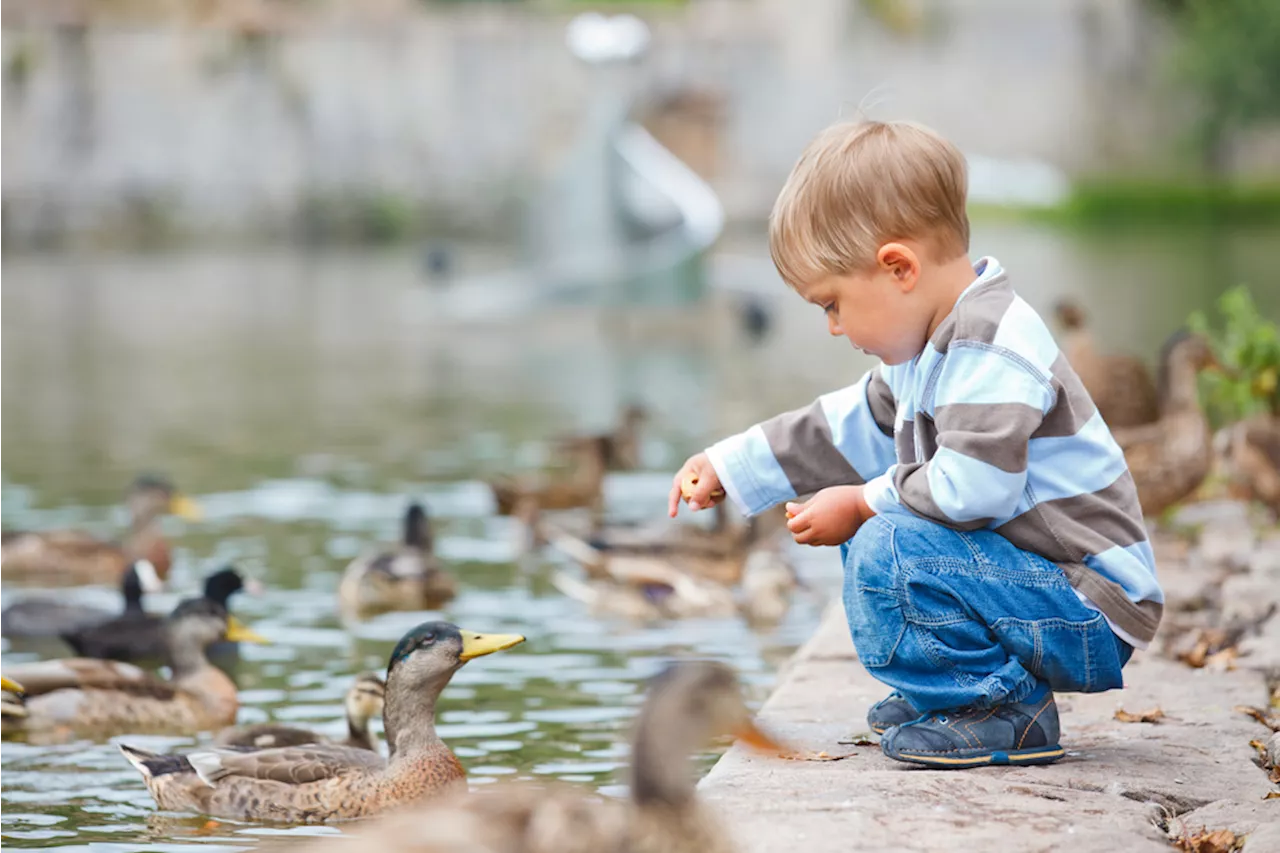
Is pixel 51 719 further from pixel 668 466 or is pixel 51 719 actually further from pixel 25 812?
pixel 668 466

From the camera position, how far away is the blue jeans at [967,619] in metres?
4.09

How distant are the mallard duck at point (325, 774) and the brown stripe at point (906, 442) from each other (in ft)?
4.97

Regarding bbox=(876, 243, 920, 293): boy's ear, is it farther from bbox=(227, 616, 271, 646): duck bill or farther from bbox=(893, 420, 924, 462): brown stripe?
bbox=(227, 616, 271, 646): duck bill

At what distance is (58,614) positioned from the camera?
301 inches

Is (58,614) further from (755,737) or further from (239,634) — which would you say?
(755,737)

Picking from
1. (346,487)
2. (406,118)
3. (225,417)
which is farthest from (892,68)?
(346,487)

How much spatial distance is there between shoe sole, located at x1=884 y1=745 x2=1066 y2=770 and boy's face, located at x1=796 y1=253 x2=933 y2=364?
34.2 inches

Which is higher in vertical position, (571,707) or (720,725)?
(720,725)

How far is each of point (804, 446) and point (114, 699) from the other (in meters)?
2.98

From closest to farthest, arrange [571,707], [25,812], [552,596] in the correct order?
[25,812] → [571,707] → [552,596]

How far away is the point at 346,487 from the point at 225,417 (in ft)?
13.0

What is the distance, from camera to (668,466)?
11.9 meters

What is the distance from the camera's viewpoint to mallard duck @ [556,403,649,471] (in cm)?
1073

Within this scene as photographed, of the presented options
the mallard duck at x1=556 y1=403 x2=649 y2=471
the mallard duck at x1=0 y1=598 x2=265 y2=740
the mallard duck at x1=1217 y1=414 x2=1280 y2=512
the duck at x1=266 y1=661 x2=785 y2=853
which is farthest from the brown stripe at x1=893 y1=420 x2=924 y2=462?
the mallard duck at x1=556 y1=403 x2=649 y2=471
